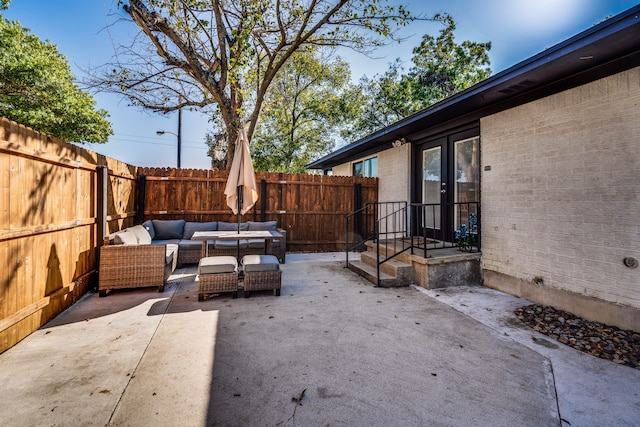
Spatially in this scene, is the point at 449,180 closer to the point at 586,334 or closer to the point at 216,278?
the point at 586,334

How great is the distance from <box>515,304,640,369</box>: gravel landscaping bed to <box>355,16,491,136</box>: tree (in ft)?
43.8

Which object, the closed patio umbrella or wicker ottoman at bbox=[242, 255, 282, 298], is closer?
wicker ottoman at bbox=[242, 255, 282, 298]

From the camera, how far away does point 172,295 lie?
4164mm

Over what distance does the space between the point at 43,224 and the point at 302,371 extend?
3.08 meters

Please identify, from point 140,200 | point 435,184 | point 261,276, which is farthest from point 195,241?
point 435,184

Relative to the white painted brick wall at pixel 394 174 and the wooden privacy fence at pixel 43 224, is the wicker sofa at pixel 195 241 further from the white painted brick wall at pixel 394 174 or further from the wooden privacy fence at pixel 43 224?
the white painted brick wall at pixel 394 174

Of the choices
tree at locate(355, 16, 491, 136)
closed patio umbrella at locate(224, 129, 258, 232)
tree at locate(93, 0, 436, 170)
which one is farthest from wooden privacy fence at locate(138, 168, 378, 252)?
tree at locate(355, 16, 491, 136)

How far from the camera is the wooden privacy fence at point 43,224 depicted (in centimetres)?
254

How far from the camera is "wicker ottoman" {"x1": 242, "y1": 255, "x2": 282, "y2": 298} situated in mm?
4047

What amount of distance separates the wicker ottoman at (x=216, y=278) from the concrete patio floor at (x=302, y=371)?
300 mm

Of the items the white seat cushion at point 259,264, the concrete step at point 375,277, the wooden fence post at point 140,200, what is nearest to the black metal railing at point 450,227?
the concrete step at point 375,277

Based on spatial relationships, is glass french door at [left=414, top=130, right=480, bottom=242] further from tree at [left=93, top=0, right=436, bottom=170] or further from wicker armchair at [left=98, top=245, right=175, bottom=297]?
wicker armchair at [left=98, top=245, right=175, bottom=297]

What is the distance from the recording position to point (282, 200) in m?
7.76

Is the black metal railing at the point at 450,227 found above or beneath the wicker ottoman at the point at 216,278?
above
